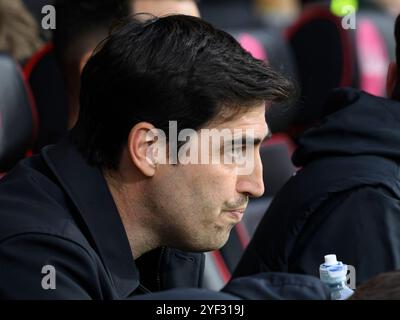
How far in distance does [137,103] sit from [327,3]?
2.27 metres

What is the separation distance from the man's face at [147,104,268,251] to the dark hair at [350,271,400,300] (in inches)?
27.6

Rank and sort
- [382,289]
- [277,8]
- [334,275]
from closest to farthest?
[382,289], [334,275], [277,8]

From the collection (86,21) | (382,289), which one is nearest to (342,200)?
(382,289)

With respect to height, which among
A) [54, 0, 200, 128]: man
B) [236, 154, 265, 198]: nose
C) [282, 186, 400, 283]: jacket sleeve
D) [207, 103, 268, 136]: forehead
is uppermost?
[54, 0, 200, 128]: man

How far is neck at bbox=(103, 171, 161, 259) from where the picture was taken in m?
1.80

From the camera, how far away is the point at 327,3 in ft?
12.9

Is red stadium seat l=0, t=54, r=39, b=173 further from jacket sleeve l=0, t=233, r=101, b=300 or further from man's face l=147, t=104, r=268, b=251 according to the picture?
jacket sleeve l=0, t=233, r=101, b=300

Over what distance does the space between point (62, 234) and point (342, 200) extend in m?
0.57

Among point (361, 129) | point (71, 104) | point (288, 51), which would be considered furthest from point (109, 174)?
point (288, 51)

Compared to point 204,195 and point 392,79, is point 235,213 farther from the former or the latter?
point 392,79

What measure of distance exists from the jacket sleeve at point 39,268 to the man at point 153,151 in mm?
73

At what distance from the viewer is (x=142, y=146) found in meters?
1.77

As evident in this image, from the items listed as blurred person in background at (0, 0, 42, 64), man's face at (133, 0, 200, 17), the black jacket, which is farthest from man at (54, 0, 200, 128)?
the black jacket

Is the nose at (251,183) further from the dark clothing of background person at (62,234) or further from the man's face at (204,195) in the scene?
the dark clothing of background person at (62,234)
